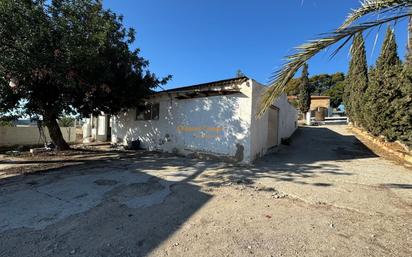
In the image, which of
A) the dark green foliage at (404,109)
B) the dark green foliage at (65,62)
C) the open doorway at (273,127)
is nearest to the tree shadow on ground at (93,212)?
the dark green foliage at (65,62)

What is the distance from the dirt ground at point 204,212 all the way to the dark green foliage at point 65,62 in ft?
11.4

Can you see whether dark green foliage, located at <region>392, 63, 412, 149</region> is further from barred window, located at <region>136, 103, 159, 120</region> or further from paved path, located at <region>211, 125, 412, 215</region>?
barred window, located at <region>136, 103, 159, 120</region>

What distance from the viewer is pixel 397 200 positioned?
5.16 m

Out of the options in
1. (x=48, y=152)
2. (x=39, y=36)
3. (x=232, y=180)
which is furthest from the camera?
(x=48, y=152)

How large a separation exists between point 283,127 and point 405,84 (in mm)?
7112

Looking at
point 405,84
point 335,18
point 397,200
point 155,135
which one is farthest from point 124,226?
point 405,84

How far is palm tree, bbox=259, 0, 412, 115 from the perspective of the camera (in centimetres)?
346

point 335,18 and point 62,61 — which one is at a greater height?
point 62,61

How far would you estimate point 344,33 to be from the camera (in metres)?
3.48

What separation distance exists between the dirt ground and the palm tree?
2.24 metres

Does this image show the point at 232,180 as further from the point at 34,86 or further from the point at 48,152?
the point at 48,152

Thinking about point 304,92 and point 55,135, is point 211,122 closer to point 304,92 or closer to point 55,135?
point 55,135

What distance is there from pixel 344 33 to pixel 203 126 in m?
7.07

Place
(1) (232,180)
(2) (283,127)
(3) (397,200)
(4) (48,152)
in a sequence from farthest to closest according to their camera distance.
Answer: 1. (2) (283,127)
2. (4) (48,152)
3. (1) (232,180)
4. (3) (397,200)
